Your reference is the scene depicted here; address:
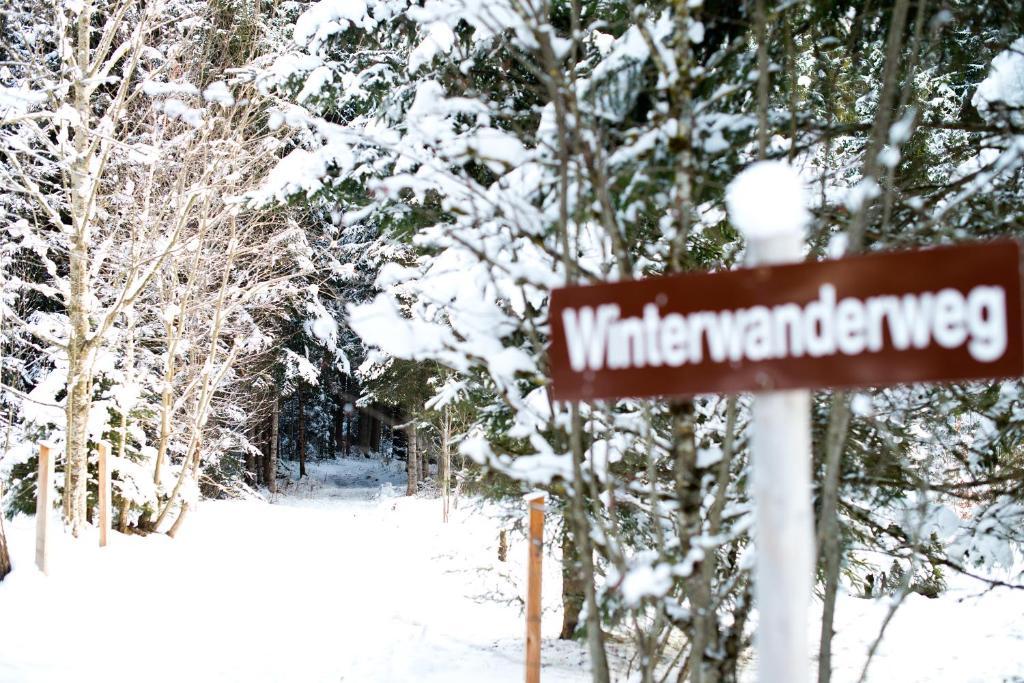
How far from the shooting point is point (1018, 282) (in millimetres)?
1159

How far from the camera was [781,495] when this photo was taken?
4.21 ft

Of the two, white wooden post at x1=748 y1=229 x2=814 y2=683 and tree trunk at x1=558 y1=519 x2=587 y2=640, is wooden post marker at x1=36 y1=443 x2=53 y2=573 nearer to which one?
A: tree trunk at x1=558 y1=519 x2=587 y2=640

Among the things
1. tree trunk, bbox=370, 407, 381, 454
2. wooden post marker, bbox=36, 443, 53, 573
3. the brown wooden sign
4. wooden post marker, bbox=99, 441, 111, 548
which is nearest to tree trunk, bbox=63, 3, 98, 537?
wooden post marker, bbox=99, 441, 111, 548

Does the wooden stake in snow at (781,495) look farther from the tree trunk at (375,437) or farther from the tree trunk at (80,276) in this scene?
the tree trunk at (375,437)

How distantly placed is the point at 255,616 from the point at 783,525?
7.17m

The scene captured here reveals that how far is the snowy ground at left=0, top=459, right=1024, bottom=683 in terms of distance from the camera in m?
5.83

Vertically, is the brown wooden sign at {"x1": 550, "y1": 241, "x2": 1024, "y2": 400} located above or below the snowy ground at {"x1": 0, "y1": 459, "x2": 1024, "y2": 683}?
above

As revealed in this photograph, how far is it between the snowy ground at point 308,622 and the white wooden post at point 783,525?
99.2 inches

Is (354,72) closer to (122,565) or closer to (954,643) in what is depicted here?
(122,565)

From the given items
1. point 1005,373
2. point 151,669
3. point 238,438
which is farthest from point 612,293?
point 238,438

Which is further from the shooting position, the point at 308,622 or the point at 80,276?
the point at 80,276

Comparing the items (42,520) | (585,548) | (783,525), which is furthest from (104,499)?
(783,525)

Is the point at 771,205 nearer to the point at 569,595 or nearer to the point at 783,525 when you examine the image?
the point at 783,525

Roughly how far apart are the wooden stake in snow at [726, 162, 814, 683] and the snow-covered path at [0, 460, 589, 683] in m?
5.05
